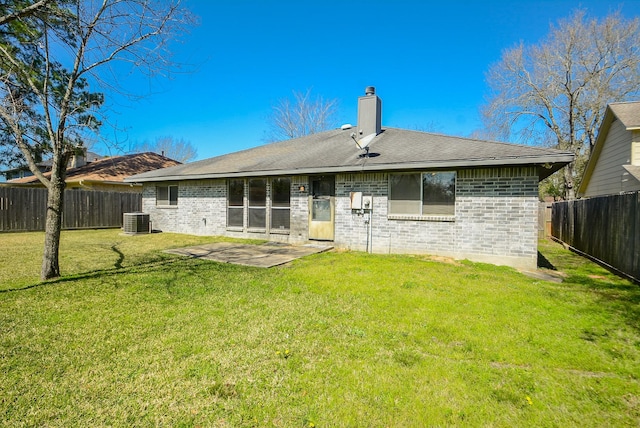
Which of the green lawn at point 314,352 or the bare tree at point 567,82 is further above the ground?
the bare tree at point 567,82

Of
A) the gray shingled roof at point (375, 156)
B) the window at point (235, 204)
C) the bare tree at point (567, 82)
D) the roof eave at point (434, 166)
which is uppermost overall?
the bare tree at point (567, 82)

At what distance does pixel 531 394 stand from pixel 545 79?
23.7 meters

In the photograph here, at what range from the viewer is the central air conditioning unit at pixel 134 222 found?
12.6 meters

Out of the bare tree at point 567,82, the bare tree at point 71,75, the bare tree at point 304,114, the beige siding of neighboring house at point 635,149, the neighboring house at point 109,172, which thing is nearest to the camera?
the bare tree at point 71,75

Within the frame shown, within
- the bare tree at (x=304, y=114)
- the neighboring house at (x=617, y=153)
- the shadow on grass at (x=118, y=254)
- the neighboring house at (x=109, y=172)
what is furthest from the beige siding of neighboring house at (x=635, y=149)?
the neighboring house at (x=109, y=172)

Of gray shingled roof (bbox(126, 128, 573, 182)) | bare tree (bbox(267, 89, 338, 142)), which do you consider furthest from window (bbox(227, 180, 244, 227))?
bare tree (bbox(267, 89, 338, 142))

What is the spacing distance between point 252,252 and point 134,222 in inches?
270

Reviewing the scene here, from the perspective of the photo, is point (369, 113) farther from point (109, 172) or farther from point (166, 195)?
point (109, 172)

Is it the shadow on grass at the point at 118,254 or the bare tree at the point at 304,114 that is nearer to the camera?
the shadow on grass at the point at 118,254

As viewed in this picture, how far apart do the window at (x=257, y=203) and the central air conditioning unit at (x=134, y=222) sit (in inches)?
194

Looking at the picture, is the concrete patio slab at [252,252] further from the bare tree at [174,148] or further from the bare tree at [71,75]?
the bare tree at [174,148]

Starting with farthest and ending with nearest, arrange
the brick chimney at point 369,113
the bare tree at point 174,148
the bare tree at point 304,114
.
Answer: the bare tree at point 174,148
the bare tree at point 304,114
the brick chimney at point 369,113

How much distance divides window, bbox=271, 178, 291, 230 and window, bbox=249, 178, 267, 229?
35 centimetres

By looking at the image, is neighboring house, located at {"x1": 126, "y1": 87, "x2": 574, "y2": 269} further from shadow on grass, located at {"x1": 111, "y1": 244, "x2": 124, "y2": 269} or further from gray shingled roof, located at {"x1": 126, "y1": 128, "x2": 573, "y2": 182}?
shadow on grass, located at {"x1": 111, "y1": 244, "x2": 124, "y2": 269}
